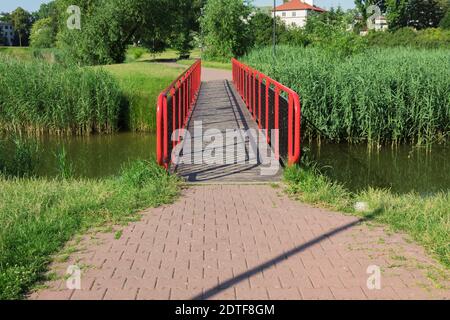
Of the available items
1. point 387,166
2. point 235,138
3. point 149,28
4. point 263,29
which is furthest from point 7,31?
point 387,166

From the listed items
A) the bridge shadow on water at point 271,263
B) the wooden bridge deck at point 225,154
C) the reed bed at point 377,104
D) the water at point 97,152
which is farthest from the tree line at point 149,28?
the bridge shadow on water at point 271,263

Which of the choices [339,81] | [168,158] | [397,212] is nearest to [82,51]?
[339,81]

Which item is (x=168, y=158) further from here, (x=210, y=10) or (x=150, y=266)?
(x=210, y=10)

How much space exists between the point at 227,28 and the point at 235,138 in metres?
29.1

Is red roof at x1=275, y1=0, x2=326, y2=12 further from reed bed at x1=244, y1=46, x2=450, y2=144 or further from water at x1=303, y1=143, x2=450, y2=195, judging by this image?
water at x1=303, y1=143, x2=450, y2=195

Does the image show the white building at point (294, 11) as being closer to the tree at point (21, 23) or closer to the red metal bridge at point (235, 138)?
the tree at point (21, 23)

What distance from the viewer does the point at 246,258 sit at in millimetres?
4844

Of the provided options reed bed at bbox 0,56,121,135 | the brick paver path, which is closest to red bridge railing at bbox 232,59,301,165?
the brick paver path

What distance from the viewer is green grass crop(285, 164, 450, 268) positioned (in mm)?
5242

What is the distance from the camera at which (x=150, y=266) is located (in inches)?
183

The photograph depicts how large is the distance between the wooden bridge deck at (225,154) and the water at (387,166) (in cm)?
161

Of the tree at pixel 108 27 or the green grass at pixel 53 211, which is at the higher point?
the tree at pixel 108 27

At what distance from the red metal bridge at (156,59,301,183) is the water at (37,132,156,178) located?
5.41ft

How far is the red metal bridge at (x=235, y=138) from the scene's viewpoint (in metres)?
7.95
